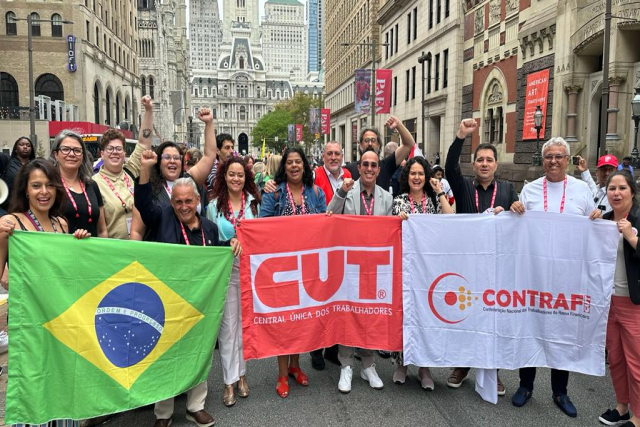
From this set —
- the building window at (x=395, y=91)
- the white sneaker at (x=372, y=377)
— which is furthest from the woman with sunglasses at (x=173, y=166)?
the building window at (x=395, y=91)

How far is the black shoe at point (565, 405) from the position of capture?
4221 mm

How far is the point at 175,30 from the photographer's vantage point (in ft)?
406

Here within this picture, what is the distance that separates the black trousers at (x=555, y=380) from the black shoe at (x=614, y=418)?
37cm

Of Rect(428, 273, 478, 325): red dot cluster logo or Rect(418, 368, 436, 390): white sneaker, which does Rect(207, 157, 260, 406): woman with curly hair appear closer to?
Rect(418, 368, 436, 390): white sneaker

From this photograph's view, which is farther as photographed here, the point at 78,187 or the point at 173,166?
the point at 173,166

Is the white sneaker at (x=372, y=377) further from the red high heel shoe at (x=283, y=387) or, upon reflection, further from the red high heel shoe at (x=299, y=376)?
the red high heel shoe at (x=283, y=387)

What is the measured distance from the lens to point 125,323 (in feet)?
12.7

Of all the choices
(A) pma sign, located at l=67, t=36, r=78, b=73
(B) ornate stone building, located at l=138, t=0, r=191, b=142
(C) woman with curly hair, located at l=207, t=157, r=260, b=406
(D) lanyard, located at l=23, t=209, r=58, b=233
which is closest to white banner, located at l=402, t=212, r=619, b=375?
(C) woman with curly hair, located at l=207, t=157, r=260, b=406

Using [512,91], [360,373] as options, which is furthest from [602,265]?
[512,91]

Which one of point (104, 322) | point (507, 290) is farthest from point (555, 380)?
point (104, 322)

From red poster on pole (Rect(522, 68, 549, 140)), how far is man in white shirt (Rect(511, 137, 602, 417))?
54.2 feet

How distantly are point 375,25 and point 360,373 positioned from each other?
46.1 m

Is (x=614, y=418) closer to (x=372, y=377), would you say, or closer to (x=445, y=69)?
(x=372, y=377)

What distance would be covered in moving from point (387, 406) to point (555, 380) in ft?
5.16
